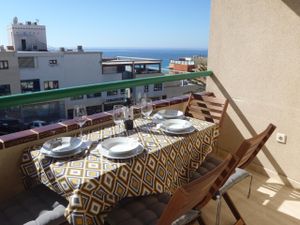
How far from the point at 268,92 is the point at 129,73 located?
1175 centimetres

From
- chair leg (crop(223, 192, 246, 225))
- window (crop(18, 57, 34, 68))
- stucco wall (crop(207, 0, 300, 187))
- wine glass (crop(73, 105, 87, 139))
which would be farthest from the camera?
window (crop(18, 57, 34, 68))

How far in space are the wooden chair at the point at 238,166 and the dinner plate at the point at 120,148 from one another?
527 millimetres

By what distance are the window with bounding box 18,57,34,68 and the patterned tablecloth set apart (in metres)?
14.3

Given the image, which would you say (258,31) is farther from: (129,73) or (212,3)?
(129,73)

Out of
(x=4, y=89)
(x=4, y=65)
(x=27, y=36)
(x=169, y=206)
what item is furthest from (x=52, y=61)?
(x=169, y=206)

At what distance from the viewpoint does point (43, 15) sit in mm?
40562

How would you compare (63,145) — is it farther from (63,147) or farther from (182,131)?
(182,131)

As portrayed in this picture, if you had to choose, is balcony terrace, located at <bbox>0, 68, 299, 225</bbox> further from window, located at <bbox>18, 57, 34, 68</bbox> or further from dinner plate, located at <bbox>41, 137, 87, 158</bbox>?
window, located at <bbox>18, 57, 34, 68</bbox>

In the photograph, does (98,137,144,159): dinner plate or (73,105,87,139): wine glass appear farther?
(73,105,87,139): wine glass

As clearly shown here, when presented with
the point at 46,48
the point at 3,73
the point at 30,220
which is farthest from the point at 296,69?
the point at 46,48

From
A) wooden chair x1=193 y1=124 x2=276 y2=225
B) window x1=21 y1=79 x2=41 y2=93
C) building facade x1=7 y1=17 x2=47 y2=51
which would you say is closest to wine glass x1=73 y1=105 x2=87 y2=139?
wooden chair x1=193 y1=124 x2=276 y2=225

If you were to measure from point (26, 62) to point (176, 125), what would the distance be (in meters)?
14.7

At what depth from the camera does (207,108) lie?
2.53 metres

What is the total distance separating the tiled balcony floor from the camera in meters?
2.04
